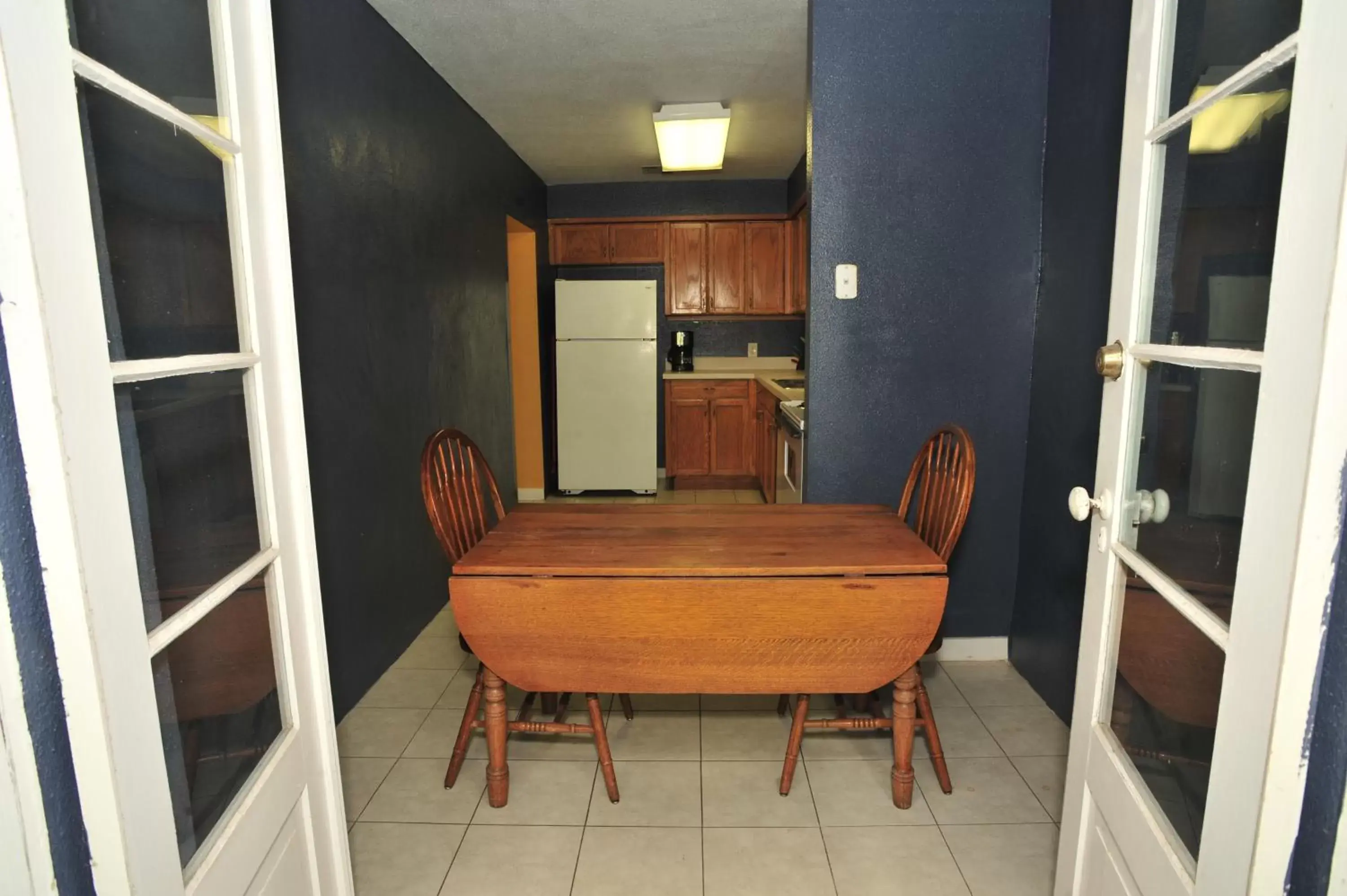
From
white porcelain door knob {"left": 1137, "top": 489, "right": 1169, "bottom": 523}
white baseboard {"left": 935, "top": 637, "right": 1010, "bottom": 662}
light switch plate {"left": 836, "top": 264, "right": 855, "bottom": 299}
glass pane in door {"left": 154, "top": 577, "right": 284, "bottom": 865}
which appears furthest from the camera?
white baseboard {"left": 935, "top": 637, "right": 1010, "bottom": 662}

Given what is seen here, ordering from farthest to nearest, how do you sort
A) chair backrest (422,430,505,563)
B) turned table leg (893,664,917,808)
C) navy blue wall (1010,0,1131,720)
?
navy blue wall (1010,0,1131,720)
chair backrest (422,430,505,563)
turned table leg (893,664,917,808)

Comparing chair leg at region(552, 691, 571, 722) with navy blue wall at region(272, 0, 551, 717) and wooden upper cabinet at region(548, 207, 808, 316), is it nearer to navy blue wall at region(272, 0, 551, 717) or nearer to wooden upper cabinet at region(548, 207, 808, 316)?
navy blue wall at region(272, 0, 551, 717)

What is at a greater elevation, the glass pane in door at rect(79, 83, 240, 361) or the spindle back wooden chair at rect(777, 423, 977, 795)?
the glass pane in door at rect(79, 83, 240, 361)

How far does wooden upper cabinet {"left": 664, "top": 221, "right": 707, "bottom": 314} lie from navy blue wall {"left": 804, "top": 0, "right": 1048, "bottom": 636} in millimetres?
3149

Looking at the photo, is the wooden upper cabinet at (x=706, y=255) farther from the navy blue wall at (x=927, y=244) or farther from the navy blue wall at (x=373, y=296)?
the navy blue wall at (x=927, y=244)

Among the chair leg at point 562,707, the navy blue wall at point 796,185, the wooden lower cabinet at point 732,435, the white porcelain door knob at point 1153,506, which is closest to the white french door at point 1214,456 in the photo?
the white porcelain door knob at point 1153,506

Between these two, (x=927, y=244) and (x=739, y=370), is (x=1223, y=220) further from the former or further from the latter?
(x=739, y=370)

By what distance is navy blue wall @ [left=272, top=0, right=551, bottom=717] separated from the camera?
2.26 metres

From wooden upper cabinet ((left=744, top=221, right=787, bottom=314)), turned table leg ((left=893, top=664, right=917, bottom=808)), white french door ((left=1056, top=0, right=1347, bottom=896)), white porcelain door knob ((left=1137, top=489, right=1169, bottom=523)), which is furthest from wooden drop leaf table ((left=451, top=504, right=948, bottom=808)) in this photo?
wooden upper cabinet ((left=744, top=221, right=787, bottom=314))

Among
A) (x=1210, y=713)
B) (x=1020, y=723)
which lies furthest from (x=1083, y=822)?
(x=1020, y=723)

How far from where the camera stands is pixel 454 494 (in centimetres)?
227

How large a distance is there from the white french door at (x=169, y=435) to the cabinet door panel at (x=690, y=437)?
447 cm

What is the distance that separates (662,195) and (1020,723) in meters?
4.49

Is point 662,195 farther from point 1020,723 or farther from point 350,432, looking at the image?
point 1020,723
